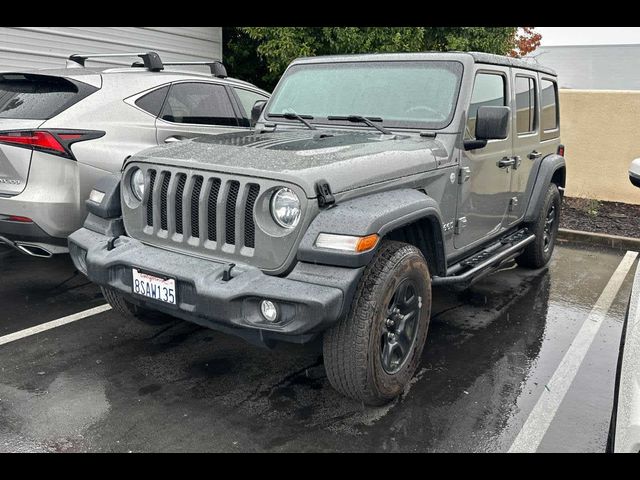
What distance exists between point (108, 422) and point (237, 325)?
915 mm

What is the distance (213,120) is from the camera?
5996mm

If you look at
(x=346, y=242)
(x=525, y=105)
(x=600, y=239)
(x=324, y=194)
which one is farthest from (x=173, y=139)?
(x=600, y=239)

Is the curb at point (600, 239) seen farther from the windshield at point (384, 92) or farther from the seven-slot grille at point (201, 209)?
the seven-slot grille at point (201, 209)

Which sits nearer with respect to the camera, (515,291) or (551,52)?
(515,291)

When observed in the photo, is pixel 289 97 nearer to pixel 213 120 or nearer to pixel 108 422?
pixel 213 120

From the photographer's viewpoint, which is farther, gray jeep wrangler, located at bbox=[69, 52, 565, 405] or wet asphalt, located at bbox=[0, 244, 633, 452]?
wet asphalt, located at bbox=[0, 244, 633, 452]

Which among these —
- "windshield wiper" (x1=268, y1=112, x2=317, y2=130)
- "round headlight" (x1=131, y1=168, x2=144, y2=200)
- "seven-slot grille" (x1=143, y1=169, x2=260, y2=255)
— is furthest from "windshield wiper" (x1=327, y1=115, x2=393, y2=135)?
"round headlight" (x1=131, y1=168, x2=144, y2=200)

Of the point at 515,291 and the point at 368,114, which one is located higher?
the point at 368,114

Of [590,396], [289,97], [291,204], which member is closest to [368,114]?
[289,97]

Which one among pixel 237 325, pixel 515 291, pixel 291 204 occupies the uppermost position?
pixel 291 204

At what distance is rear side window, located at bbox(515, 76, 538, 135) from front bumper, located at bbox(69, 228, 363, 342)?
3.04 meters

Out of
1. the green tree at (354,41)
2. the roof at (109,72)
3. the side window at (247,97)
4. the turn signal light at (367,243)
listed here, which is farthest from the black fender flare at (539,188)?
the green tree at (354,41)

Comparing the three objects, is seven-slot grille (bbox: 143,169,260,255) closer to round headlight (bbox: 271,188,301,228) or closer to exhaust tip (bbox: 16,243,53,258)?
round headlight (bbox: 271,188,301,228)

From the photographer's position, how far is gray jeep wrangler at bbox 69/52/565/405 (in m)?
2.98
